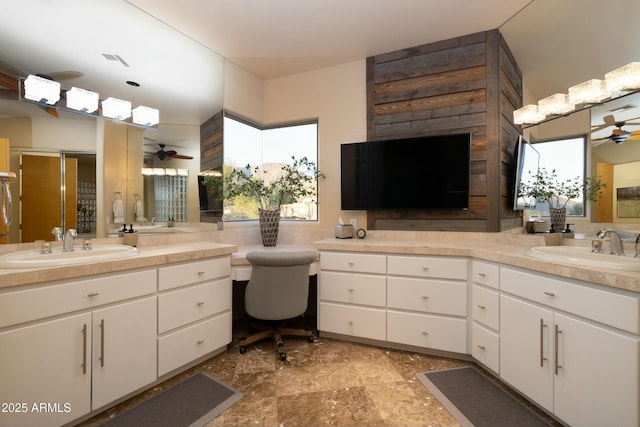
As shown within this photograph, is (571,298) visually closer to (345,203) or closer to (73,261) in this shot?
(345,203)

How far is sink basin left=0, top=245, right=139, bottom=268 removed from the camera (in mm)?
1367

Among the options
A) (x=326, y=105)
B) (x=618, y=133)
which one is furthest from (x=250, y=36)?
(x=618, y=133)

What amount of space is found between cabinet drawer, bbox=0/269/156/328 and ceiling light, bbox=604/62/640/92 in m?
3.02

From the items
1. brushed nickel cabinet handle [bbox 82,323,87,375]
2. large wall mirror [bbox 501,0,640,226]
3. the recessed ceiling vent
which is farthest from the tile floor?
the recessed ceiling vent

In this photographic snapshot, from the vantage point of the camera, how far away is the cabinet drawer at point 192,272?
72.3 inches

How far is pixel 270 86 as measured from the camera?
339 centimetres

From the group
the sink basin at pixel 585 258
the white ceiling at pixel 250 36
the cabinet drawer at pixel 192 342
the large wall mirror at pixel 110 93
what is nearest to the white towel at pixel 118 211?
the large wall mirror at pixel 110 93

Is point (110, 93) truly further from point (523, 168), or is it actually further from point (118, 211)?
point (523, 168)

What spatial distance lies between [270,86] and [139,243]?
89.2 inches

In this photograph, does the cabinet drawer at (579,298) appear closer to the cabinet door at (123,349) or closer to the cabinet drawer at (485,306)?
the cabinet drawer at (485,306)

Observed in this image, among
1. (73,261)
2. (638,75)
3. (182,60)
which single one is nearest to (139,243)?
(73,261)

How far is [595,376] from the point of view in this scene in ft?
4.22

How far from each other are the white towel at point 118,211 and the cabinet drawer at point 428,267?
2.05 metres

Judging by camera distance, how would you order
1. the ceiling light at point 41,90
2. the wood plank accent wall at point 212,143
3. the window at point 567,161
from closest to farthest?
the ceiling light at point 41,90 < the window at point 567,161 < the wood plank accent wall at point 212,143
